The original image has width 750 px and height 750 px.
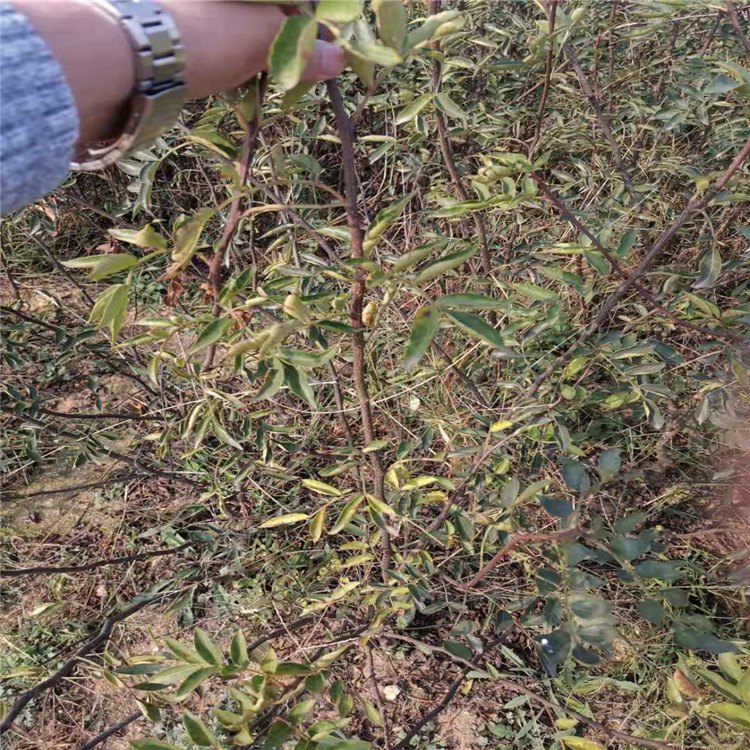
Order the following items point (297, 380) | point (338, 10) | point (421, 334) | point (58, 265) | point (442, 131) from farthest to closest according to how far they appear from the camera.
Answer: point (58, 265) < point (442, 131) < point (297, 380) < point (421, 334) < point (338, 10)

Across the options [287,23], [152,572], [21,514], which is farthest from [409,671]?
[287,23]

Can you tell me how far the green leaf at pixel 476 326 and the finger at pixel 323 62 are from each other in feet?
1.02

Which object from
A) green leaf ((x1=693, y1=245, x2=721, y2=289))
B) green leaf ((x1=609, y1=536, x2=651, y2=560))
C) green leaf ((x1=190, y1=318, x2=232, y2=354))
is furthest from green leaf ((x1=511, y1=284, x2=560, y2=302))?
green leaf ((x1=190, y1=318, x2=232, y2=354))

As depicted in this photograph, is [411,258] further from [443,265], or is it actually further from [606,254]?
[606,254]

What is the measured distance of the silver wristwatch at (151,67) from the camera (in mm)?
684

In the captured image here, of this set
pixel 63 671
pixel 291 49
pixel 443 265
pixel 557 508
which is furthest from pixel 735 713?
pixel 63 671

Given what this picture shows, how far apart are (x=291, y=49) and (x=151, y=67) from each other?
0.21 metres

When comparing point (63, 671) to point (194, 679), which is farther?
point (63, 671)

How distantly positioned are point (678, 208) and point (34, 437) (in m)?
2.05

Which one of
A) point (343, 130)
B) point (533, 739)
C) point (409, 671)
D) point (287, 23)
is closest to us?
point (287, 23)

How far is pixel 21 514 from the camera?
2123 mm

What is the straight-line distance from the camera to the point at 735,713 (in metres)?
0.75

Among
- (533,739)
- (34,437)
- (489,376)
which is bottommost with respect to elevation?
(533,739)

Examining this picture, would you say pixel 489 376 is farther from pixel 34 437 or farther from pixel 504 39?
pixel 34 437
